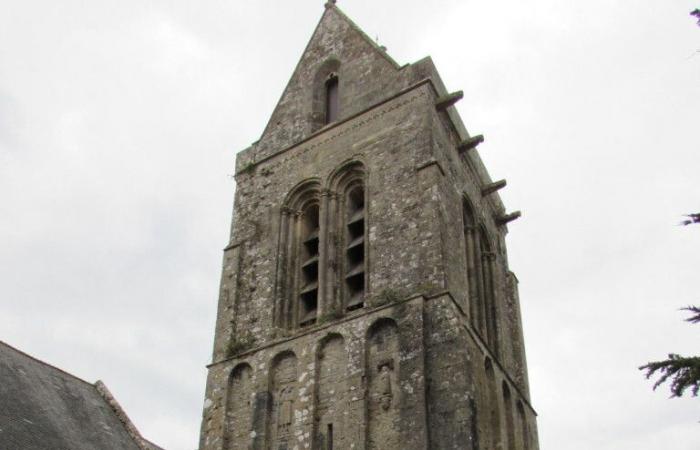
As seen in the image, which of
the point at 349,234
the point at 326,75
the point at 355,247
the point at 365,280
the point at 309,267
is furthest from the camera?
the point at 326,75

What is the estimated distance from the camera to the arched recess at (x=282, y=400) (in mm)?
16703

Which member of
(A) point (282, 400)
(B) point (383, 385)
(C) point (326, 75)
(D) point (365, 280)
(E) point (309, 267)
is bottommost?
(B) point (383, 385)

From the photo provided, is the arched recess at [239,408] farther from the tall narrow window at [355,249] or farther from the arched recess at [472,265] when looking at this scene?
the arched recess at [472,265]

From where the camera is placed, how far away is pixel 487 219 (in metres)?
22.9

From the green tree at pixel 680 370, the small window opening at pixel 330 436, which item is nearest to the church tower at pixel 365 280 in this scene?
the small window opening at pixel 330 436

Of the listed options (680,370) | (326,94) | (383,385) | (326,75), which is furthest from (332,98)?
(680,370)

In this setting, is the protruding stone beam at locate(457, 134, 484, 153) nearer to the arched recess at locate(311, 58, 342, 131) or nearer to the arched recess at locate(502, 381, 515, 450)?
the arched recess at locate(311, 58, 342, 131)

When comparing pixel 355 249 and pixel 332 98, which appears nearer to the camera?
pixel 355 249

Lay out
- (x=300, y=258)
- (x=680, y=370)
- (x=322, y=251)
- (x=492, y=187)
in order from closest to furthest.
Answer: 1. (x=680, y=370)
2. (x=322, y=251)
3. (x=300, y=258)
4. (x=492, y=187)

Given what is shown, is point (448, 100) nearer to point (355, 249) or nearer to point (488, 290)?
point (355, 249)

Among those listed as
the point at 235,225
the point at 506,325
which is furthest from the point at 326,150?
the point at 506,325

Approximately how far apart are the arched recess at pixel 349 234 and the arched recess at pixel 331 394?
104 cm

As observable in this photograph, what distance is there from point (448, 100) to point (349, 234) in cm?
399

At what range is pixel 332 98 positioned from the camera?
76.1 feet
